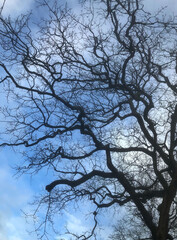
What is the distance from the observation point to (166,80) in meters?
10.3

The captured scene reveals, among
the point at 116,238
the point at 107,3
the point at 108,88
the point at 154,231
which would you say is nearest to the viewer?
the point at 154,231

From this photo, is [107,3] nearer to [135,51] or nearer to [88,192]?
[135,51]

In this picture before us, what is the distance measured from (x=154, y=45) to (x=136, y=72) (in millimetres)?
1085

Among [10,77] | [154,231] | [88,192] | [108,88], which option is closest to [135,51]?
[108,88]

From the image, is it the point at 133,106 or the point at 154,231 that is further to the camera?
the point at 133,106

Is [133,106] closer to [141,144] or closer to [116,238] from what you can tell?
[141,144]

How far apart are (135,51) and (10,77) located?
13.6ft

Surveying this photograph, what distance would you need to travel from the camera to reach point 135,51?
31.7ft

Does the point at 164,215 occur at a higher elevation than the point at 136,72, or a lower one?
lower

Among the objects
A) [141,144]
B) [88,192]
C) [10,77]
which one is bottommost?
[88,192]

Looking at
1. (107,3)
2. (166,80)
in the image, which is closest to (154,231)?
(166,80)

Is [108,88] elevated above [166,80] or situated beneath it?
situated beneath

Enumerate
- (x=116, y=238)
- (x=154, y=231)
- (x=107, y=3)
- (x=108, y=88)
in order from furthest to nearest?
(x=116, y=238)
(x=108, y=88)
(x=107, y=3)
(x=154, y=231)

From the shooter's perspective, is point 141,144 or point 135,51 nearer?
point 135,51
